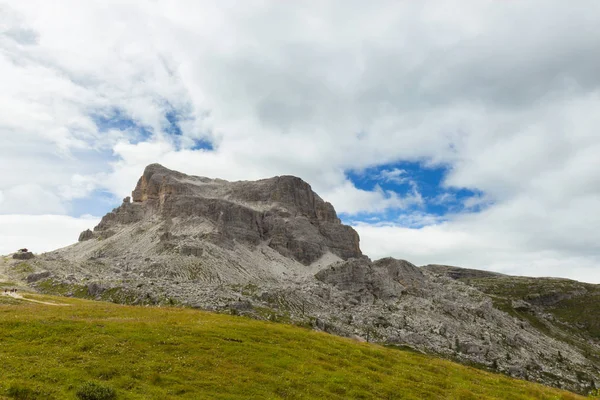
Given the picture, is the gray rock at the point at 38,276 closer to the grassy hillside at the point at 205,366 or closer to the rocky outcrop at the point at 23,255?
the rocky outcrop at the point at 23,255

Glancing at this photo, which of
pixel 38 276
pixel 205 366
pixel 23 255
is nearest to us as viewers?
pixel 205 366

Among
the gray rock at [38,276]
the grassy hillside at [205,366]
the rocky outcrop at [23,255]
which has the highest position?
the rocky outcrop at [23,255]

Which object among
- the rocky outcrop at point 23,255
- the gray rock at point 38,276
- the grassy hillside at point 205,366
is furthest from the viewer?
the rocky outcrop at point 23,255

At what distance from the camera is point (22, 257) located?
169500 millimetres

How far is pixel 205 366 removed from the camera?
29672 mm

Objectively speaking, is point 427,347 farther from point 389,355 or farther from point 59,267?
point 59,267

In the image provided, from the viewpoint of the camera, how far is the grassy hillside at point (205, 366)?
24.5 meters

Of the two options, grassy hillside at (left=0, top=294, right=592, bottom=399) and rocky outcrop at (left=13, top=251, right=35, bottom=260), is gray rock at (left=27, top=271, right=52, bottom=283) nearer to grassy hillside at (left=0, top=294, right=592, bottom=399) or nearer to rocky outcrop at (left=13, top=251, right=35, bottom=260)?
rocky outcrop at (left=13, top=251, right=35, bottom=260)

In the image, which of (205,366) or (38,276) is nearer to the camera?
(205,366)

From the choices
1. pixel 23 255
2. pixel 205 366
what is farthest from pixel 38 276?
pixel 205 366

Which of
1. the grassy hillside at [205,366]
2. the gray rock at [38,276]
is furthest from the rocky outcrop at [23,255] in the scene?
the grassy hillside at [205,366]

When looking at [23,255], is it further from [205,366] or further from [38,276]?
[205,366]

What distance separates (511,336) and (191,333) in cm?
19074

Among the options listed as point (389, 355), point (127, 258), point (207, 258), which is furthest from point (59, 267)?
point (389, 355)
